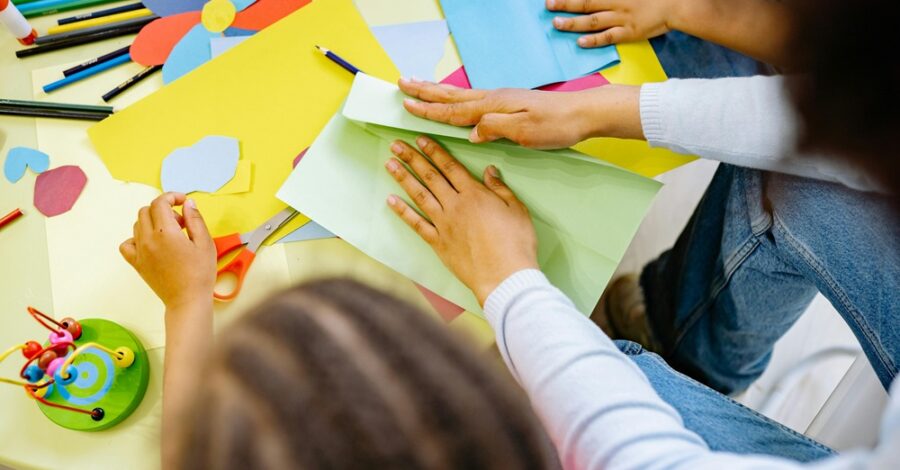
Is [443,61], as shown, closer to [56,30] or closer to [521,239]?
[521,239]

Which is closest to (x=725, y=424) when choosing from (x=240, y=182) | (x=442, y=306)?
(x=442, y=306)

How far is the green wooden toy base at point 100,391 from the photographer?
542 mm

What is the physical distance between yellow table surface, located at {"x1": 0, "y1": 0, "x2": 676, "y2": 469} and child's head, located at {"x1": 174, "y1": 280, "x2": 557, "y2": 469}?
17 cm

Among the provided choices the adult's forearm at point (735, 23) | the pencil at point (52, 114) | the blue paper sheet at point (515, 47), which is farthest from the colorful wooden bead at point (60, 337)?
the adult's forearm at point (735, 23)

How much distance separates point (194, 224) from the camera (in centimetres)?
60

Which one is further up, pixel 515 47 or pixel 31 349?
pixel 515 47

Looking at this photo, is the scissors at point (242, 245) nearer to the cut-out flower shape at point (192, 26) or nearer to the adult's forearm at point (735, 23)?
the cut-out flower shape at point (192, 26)

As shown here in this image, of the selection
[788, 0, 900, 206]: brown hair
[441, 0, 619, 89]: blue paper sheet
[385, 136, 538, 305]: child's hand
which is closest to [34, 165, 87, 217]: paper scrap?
[385, 136, 538, 305]: child's hand

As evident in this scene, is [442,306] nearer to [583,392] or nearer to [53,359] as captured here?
[583,392]

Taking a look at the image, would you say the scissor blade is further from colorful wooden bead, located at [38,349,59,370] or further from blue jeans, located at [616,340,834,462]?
blue jeans, located at [616,340,834,462]

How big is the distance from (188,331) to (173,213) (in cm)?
12

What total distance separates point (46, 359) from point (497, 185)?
429 mm

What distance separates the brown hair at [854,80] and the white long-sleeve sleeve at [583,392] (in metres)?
0.19

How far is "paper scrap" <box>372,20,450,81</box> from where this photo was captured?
0.69 metres
